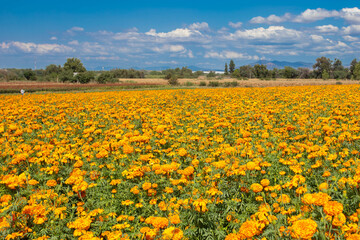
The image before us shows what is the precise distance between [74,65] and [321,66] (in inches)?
3796

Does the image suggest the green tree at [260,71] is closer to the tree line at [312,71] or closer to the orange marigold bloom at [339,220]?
the tree line at [312,71]

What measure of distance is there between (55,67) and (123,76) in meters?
27.0

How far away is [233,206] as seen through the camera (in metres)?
3.38

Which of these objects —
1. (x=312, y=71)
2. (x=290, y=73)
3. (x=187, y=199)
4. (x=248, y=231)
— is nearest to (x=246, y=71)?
(x=290, y=73)

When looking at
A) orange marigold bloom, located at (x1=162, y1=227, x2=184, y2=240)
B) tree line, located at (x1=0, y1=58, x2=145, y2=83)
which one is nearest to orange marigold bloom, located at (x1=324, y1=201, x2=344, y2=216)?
orange marigold bloom, located at (x1=162, y1=227, x2=184, y2=240)

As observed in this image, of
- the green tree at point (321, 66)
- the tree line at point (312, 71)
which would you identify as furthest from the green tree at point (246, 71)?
the green tree at point (321, 66)

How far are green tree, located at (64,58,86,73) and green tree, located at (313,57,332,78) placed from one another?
303 ft

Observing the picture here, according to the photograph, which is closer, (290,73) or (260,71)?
(290,73)

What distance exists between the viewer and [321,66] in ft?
344

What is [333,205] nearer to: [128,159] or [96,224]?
[96,224]

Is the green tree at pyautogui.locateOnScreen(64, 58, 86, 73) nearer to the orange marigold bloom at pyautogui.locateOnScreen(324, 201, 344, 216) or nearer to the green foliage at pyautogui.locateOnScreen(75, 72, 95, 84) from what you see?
the green foliage at pyautogui.locateOnScreen(75, 72, 95, 84)

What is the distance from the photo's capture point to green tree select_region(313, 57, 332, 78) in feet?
340

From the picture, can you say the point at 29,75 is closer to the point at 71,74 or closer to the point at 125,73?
the point at 71,74

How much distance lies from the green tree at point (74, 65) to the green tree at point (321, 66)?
3640 inches
